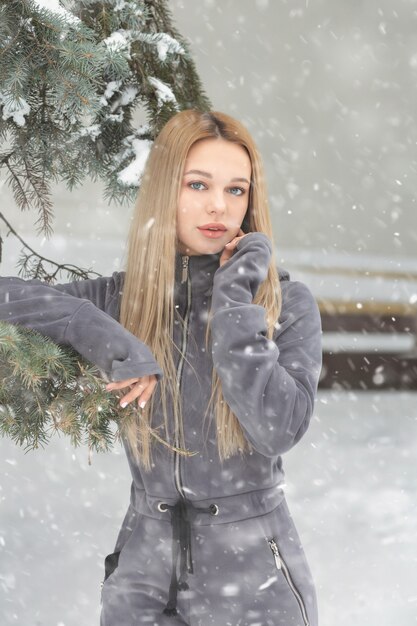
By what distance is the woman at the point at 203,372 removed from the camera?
126cm

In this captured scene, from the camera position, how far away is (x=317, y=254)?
981 cm

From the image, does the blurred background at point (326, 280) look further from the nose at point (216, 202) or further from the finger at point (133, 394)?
the finger at point (133, 394)

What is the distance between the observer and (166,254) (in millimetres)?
1449

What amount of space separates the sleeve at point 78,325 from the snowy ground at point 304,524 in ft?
5.76

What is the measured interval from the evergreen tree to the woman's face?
0.85ft

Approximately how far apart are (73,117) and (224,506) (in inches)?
37.8

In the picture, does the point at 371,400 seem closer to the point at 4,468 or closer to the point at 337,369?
the point at 337,369

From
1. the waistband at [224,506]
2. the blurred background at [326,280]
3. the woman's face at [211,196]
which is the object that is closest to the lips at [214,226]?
the woman's face at [211,196]

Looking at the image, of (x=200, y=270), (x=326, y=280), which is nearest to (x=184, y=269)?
(x=200, y=270)

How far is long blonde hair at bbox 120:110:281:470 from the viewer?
139 centimetres

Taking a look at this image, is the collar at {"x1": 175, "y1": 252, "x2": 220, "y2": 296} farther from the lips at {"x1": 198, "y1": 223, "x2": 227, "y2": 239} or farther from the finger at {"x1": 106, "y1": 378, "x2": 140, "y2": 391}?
the finger at {"x1": 106, "y1": 378, "x2": 140, "y2": 391}

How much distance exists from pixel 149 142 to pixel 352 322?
6.38 m

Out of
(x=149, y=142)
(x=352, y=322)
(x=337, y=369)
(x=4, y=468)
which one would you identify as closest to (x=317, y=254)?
(x=352, y=322)

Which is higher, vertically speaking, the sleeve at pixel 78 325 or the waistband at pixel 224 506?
the sleeve at pixel 78 325
